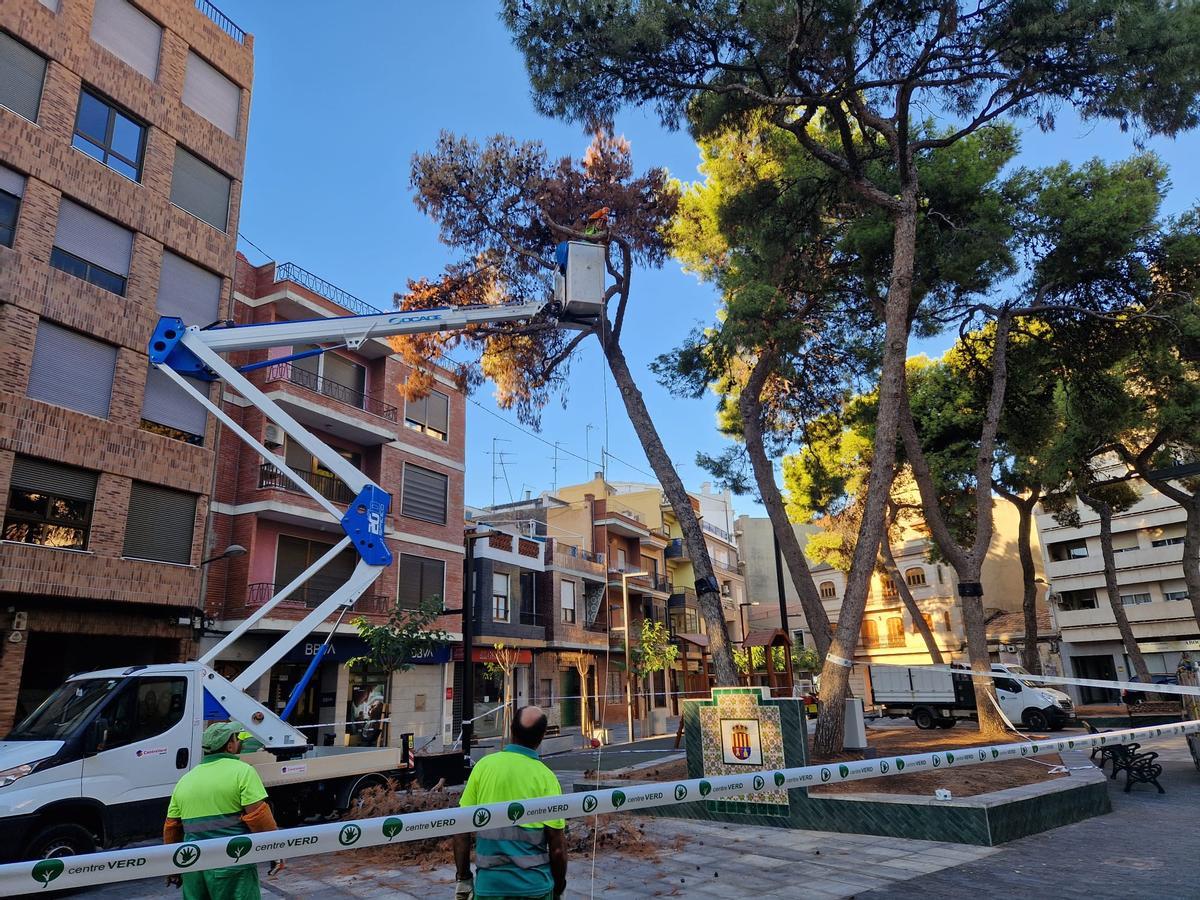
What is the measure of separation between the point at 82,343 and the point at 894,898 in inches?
706

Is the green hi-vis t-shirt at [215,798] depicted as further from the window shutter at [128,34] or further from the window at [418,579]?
the window at [418,579]

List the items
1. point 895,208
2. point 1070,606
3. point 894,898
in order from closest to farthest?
point 894,898, point 895,208, point 1070,606

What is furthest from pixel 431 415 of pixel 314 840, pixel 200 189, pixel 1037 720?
pixel 314 840

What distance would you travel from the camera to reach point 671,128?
586 inches

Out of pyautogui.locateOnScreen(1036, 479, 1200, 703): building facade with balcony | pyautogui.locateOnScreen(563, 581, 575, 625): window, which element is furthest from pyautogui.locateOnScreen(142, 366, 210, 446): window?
pyautogui.locateOnScreen(1036, 479, 1200, 703): building facade with balcony

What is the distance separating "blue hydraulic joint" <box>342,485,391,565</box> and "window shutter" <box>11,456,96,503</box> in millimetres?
8397

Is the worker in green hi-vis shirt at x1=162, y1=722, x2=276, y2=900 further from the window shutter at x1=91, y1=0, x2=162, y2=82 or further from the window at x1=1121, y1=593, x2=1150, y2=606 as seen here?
the window at x1=1121, y1=593, x2=1150, y2=606

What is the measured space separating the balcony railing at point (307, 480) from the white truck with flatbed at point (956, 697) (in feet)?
56.8

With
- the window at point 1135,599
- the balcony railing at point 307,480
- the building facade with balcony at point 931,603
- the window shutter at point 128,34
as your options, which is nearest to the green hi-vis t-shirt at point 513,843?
the balcony railing at point 307,480

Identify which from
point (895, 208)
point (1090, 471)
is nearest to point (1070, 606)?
point (1090, 471)

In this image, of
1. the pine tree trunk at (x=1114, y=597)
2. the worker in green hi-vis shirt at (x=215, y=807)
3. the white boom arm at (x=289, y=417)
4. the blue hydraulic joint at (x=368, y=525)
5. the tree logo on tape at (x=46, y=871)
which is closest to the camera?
the tree logo on tape at (x=46, y=871)

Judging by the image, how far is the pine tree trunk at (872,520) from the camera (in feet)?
39.8

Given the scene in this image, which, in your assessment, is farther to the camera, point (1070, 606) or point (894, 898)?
point (1070, 606)

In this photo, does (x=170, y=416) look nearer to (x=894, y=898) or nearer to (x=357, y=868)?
(x=357, y=868)
